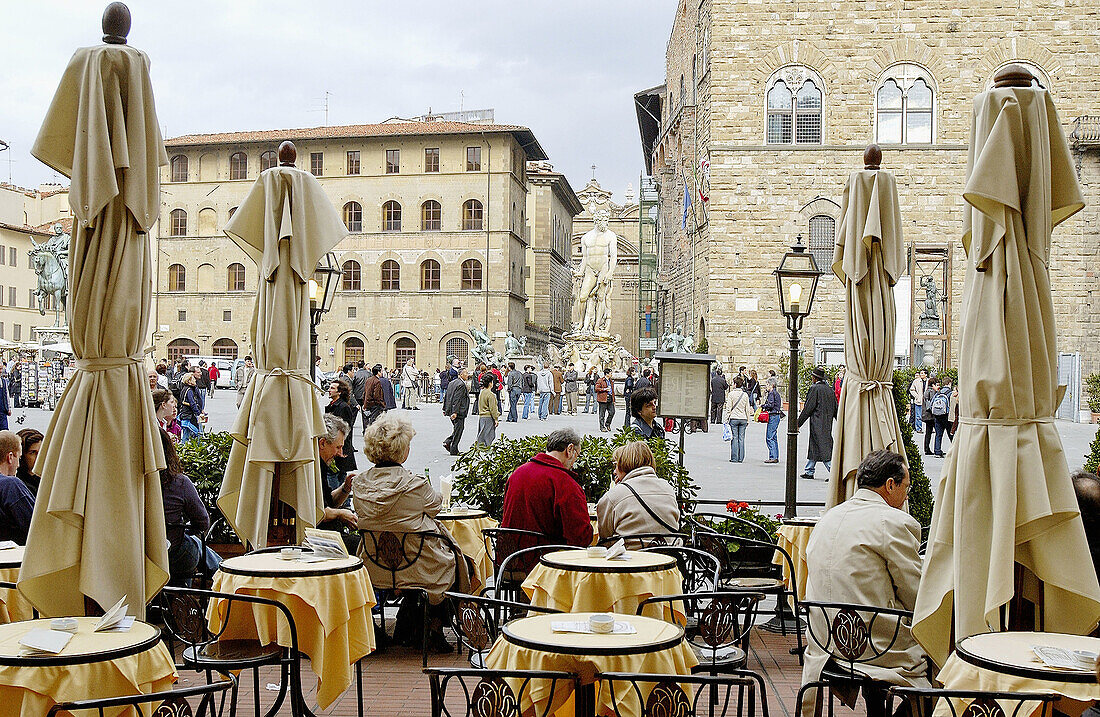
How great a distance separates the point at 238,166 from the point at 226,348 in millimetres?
9892

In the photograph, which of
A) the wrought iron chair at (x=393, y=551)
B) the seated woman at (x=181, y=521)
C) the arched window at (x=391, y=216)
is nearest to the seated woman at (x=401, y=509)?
the wrought iron chair at (x=393, y=551)

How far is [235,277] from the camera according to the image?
181ft

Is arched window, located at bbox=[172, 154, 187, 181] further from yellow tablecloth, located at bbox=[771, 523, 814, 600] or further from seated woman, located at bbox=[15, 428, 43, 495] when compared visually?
yellow tablecloth, located at bbox=[771, 523, 814, 600]

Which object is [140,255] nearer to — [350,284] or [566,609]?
[566,609]

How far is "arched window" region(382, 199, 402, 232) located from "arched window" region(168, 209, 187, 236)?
1126 centimetres

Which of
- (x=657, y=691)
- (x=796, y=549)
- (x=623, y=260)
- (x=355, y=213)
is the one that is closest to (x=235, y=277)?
(x=355, y=213)

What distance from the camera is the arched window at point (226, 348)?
54.2 metres

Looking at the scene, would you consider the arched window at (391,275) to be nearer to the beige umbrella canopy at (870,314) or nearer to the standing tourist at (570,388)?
the standing tourist at (570,388)

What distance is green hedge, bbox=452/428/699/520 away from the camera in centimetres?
809

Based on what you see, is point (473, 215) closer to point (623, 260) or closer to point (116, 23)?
point (623, 260)

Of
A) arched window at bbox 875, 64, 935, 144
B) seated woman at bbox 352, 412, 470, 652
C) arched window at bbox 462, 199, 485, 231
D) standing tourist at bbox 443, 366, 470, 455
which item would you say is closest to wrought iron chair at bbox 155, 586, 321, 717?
seated woman at bbox 352, 412, 470, 652

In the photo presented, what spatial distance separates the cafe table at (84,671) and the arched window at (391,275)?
168 feet

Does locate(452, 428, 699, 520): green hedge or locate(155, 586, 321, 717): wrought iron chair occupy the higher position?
locate(452, 428, 699, 520): green hedge

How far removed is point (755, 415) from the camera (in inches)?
1161
